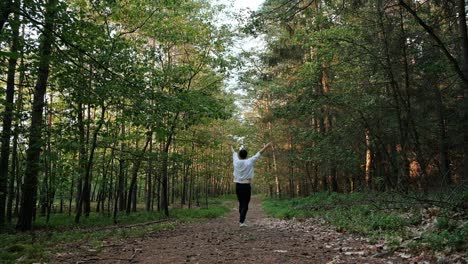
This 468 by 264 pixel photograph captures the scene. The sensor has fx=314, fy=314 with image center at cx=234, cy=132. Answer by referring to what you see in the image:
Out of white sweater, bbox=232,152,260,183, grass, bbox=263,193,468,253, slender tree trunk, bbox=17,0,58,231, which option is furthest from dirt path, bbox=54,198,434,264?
slender tree trunk, bbox=17,0,58,231

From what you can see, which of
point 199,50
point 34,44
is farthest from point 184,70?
point 34,44

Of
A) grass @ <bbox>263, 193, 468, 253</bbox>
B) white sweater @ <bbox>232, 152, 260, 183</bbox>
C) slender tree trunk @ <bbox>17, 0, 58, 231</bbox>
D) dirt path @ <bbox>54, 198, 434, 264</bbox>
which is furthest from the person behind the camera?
white sweater @ <bbox>232, 152, 260, 183</bbox>

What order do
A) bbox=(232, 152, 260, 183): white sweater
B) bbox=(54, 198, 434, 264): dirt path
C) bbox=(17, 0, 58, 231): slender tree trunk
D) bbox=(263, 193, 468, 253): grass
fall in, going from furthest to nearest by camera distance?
Answer: bbox=(232, 152, 260, 183): white sweater < bbox=(17, 0, 58, 231): slender tree trunk < bbox=(54, 198, 434, 264): dirt path < bbox=(263, 193, 468, 253): grass

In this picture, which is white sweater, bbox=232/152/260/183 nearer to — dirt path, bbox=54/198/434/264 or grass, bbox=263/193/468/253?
dirt path, bbox=54/198/434/264

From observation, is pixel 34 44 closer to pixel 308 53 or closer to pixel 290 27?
pixel 290 27

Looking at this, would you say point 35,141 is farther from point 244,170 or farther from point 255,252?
point 255,252

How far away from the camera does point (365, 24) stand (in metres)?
11.8

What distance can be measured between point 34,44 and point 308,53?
1794 cm

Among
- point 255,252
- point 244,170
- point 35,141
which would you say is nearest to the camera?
point 255,252

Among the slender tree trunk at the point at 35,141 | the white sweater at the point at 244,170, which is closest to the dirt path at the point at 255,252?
the white sweater at the point at 244,170

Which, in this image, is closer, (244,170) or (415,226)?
(415,226)

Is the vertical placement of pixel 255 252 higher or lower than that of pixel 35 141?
lower

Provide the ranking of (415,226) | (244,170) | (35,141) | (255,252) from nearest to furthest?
(255,252) < (415,226) < (244,170) < (35,141)

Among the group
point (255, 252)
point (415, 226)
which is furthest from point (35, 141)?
point (415, 226)
